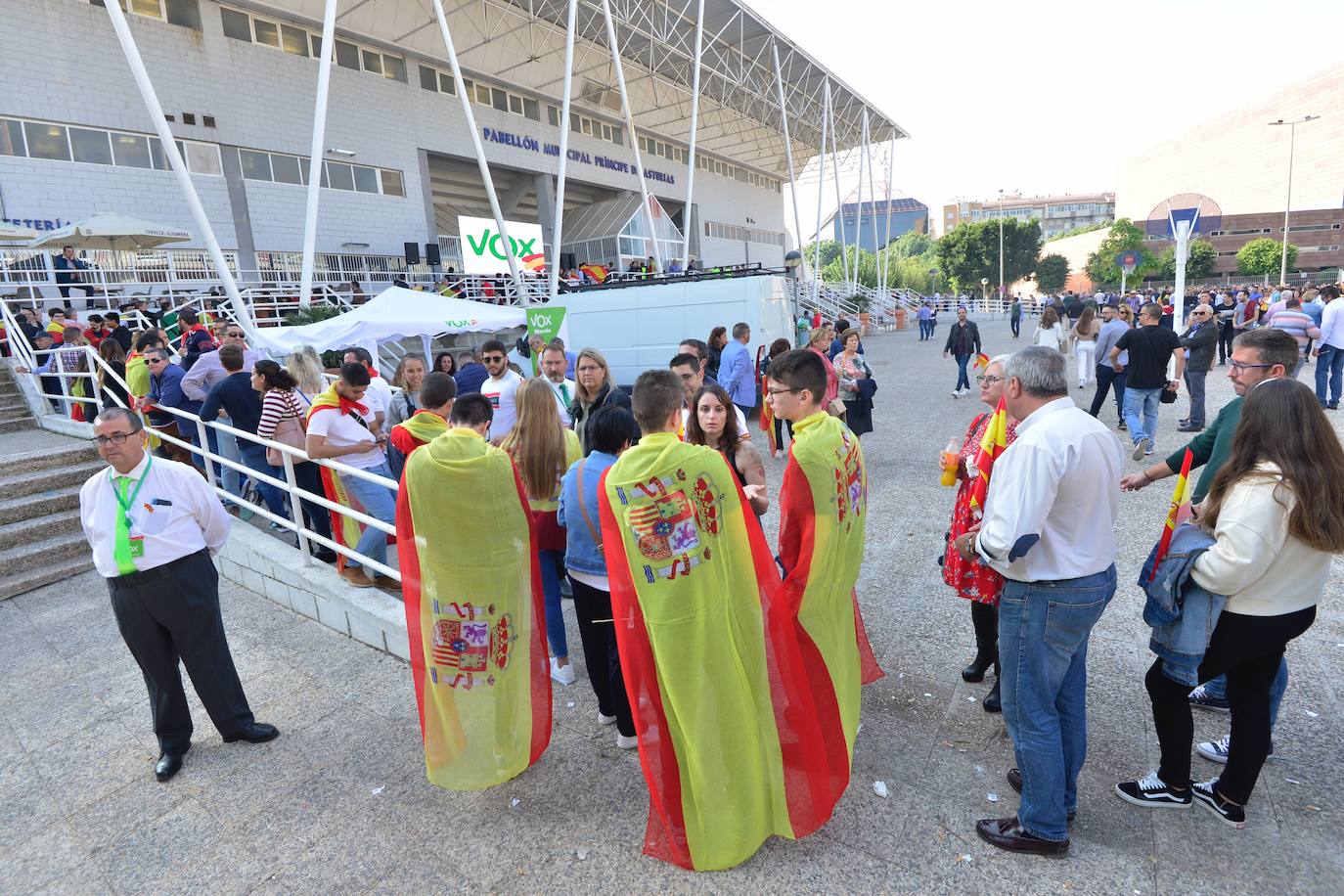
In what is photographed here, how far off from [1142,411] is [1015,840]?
717 centimetres

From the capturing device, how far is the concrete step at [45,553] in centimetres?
609

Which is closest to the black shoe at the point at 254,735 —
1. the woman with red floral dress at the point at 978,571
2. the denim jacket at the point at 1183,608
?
the woman with red floral dress at the point at 978,571

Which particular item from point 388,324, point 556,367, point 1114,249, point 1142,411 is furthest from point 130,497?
point 1114,249

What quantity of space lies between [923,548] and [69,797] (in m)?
5.49

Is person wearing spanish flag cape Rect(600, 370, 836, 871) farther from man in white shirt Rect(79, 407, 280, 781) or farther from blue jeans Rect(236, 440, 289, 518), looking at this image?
blue jeans Rect(236, 440, 289, 518)

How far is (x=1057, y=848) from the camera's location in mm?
2471

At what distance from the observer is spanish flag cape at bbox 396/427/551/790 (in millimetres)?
2973

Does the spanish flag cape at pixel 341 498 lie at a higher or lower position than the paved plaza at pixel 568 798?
higher

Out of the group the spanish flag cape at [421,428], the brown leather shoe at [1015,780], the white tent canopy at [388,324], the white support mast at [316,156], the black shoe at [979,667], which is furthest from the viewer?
the white support mast at [316,156]

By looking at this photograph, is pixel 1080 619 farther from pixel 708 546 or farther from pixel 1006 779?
pixel 708 546

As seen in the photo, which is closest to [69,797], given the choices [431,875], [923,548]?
[431,875]

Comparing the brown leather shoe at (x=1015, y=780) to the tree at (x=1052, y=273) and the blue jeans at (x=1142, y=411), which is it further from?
the tree at (x=1052, y=273)

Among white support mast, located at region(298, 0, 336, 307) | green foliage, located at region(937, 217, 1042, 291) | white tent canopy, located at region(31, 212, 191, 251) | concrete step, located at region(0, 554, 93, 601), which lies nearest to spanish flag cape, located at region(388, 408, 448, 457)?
concrete step, located at region(0, 554, 93, 601)

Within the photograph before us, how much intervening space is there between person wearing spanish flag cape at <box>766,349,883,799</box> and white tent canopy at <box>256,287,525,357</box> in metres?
9.19
